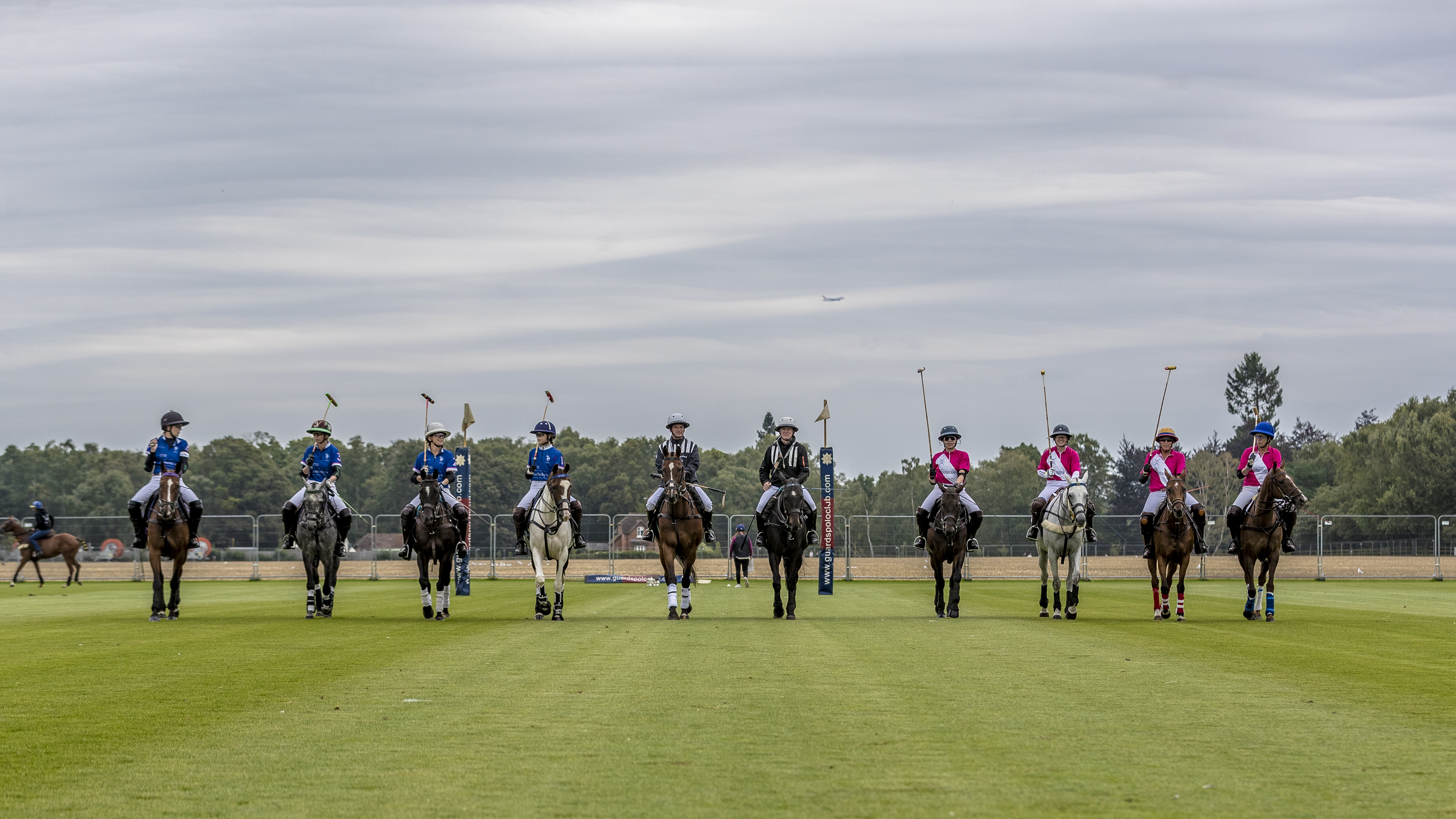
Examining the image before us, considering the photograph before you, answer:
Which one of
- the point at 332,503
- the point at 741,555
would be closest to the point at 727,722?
the point at 332,503

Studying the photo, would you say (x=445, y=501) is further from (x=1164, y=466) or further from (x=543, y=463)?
(x=1164, y=466)

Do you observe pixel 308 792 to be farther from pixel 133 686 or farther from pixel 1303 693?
pixel 1303 693

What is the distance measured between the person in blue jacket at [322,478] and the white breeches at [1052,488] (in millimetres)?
11387

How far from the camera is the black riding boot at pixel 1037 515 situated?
76.5 feet

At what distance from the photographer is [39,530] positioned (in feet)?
128

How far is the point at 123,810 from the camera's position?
728cm

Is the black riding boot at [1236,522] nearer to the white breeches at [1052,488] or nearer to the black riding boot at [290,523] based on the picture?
the white breeches at [1052,488]

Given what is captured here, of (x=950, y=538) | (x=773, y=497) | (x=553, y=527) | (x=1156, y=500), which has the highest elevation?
(x=773, y=497)

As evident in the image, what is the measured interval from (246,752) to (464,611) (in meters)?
16.5

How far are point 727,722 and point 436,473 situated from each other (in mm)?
12844

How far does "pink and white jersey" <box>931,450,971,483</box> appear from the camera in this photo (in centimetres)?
2225

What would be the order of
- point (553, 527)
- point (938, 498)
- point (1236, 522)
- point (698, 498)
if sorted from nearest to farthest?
point (553, 527) < point (698, 498) < point (938, 498) < point (1236, 522)

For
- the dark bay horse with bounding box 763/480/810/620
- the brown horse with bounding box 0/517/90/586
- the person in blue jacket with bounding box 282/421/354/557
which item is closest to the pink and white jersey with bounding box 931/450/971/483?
the dark bay horse with bounding box 763/480/810/620

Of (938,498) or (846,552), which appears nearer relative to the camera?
(938,498)
